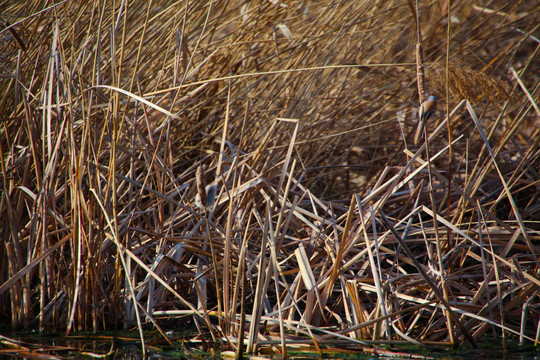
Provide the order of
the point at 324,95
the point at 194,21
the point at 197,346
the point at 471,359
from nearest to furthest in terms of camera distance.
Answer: the point at 471,359 → the point at 197,346 → the point at 194,21 → the point at 324,95

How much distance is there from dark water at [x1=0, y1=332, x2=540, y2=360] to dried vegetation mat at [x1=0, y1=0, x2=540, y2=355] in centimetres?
3

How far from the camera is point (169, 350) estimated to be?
1.24 metres

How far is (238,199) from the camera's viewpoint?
1572 mm

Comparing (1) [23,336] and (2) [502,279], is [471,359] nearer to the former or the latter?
(2) [502,279]

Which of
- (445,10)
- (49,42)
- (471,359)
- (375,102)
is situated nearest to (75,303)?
(49,42)

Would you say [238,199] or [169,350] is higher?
[238,199]

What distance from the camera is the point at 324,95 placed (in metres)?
2.14

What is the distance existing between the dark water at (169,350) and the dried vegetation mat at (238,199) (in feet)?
0.11

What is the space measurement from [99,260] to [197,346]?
353 mm

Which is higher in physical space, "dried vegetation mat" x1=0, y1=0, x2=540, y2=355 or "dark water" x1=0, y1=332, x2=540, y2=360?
"dried vegetation mat" x1=0, y1=0, x2=540, y2=355

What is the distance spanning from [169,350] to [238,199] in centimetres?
51

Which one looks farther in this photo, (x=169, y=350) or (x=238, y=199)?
(x=238, y=199)

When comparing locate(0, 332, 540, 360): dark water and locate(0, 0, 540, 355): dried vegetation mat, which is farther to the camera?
locate(0, 0, 540, 355): dried vegetation mat

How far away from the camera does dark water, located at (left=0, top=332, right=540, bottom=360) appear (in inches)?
45.9
